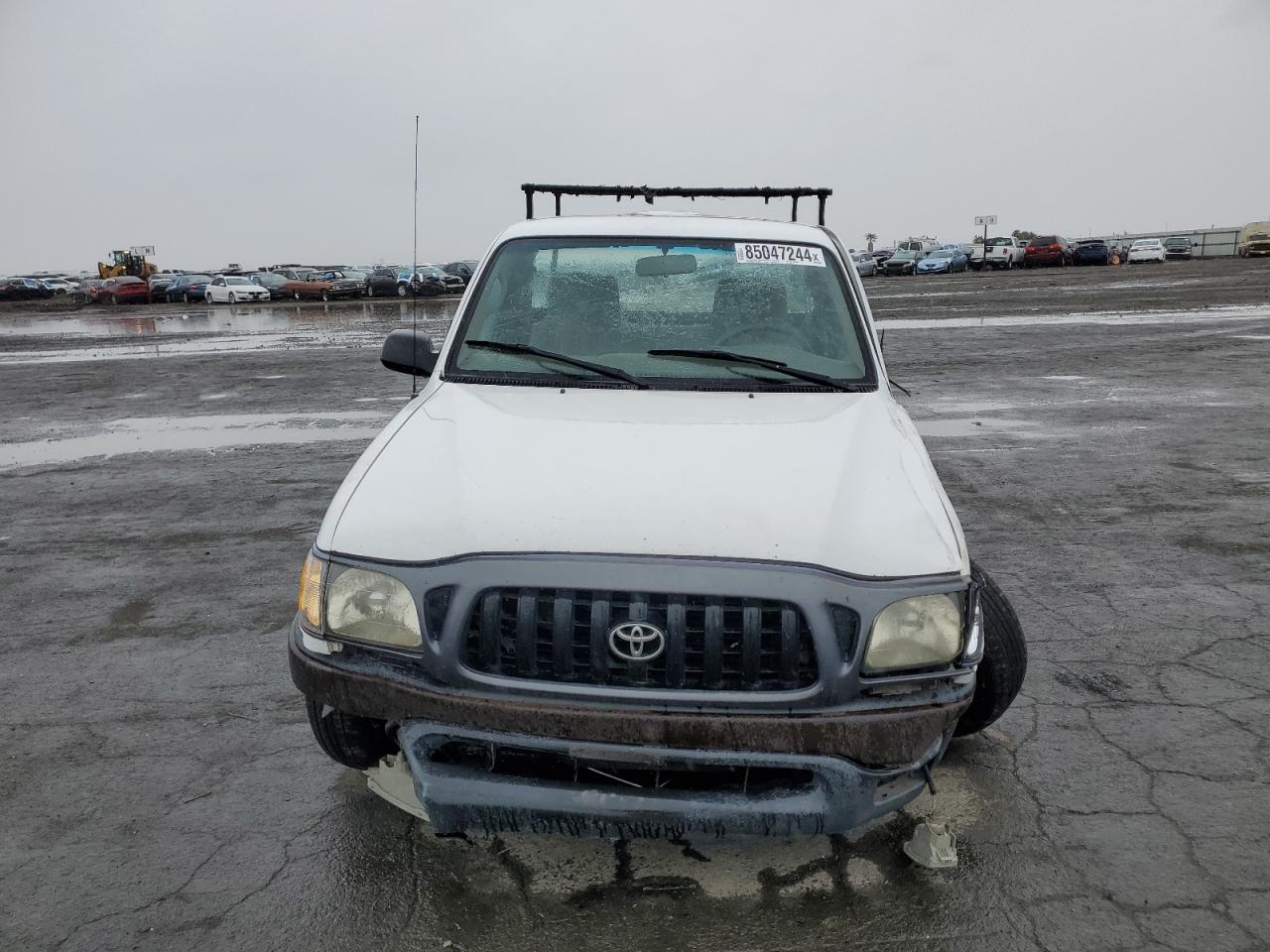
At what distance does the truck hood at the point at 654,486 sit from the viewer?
8.39 feet

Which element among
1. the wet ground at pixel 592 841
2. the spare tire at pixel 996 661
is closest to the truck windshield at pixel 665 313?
the spare tire at pixel 996 661

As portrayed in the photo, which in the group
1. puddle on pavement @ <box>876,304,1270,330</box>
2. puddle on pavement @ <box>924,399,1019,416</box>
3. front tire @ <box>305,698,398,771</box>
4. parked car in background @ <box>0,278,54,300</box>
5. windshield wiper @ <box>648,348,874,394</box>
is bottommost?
front tire @ <box>305,698,398,771</box>

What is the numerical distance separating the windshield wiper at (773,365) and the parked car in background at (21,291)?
7009 centimetres

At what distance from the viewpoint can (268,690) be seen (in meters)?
4.18

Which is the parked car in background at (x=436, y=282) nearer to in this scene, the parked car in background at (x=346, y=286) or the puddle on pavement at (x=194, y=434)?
the parked car in background at (x=346, y=286)

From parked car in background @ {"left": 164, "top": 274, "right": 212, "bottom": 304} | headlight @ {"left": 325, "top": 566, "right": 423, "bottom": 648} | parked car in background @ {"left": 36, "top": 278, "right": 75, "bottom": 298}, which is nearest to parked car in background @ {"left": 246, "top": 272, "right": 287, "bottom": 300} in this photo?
parked car in background @ {"left": 164, "top": 274, "right": 212, "bottom": 304}

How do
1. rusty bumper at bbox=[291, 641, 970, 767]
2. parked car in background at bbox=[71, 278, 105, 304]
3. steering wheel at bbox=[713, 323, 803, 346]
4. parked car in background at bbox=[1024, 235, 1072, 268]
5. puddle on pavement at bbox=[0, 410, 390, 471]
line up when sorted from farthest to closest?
parked car in background at bbox=[1024, 235, 1072, 268]
parked car in background at bbox=[71, 278, 105, 304]
puddle on pavement at bbox=[0, 410, 390, 471]
steering wheel at bbox=[713, 323, 803, 346]
rusty bumper at bbox=[291, 641, 970, 767]

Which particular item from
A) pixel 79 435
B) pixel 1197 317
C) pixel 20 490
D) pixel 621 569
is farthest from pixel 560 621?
pixel 1197 317

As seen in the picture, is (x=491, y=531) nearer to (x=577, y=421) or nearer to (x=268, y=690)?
(x=577, y=421)

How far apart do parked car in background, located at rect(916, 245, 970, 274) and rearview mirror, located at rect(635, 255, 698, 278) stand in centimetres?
→ 5728

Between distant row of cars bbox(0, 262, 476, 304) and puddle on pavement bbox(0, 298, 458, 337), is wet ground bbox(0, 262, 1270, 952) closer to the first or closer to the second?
puddle on pavement bbox(0, 298, 458, 337)

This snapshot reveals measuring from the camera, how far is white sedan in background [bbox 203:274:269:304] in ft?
157

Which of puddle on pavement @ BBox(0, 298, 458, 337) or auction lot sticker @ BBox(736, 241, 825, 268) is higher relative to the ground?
puddle on pavement @ BBox(0, 298, 458, 337)

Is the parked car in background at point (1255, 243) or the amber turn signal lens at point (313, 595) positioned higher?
the parked car in background at point (1255, 243)
